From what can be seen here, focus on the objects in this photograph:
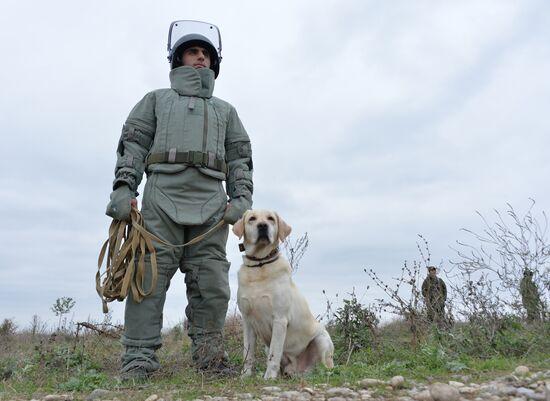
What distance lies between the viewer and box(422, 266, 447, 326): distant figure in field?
18.1 ft

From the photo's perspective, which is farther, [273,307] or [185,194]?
[185,194]

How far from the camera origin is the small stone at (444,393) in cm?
277

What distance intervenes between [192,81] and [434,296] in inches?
129

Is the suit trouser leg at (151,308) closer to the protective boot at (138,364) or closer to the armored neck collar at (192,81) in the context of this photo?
the protective boot at (138,364)

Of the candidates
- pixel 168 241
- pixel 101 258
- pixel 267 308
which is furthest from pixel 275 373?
Result: pixel 101 258

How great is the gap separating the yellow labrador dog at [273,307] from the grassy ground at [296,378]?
31 centimetres

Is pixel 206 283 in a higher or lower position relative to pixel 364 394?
higher

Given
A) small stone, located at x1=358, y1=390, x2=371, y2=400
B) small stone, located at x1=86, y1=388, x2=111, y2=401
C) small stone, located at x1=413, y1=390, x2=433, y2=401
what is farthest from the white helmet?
small stone, located at x1=413, y1=390, x2=433, y2=401

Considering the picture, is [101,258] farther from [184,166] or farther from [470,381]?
[470,381]

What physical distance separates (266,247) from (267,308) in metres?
0.51

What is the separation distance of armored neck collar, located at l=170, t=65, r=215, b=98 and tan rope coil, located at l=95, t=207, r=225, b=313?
1.19 metres

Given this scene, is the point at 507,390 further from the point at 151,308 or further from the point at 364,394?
the point at 151,308

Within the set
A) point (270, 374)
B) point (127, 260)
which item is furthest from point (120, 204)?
point (270, 374)

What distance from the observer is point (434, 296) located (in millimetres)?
5820
